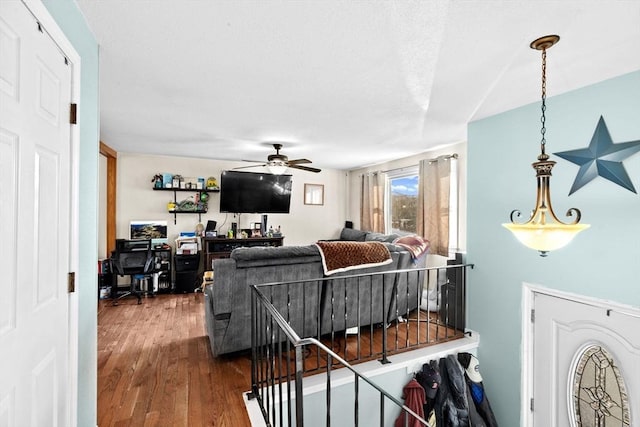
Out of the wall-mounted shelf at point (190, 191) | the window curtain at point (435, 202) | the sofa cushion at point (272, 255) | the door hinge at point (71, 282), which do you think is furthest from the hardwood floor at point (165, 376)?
the window curtain at point (435, 202)

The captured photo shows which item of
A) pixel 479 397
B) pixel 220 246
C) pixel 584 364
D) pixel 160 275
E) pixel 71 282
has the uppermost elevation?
pixel 71 282

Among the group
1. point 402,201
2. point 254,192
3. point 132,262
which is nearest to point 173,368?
point 132,262

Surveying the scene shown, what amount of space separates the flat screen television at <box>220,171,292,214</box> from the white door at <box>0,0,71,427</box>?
409cm

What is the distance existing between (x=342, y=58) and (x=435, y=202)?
3123 mm

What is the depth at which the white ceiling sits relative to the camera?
1.42m

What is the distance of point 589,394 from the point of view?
7.54 ft

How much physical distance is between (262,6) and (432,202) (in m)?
3.76

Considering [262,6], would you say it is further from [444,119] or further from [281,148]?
[281,148]

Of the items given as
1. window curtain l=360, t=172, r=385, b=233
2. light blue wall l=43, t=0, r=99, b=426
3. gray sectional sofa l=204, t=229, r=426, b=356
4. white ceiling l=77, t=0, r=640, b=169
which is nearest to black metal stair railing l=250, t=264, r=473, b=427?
gray sectional sofa l=204, t=229, r=426, b=356

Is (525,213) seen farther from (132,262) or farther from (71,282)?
(132,262)

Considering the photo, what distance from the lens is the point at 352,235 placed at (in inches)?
239

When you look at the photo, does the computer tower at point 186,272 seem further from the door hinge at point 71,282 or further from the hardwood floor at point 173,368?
the door hinge at point 71,282

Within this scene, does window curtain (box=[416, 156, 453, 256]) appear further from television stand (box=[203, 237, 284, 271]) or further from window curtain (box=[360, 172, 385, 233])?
television stand (box=[203, 237, 284, 271])

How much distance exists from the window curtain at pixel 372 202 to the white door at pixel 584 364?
336 centimetres
